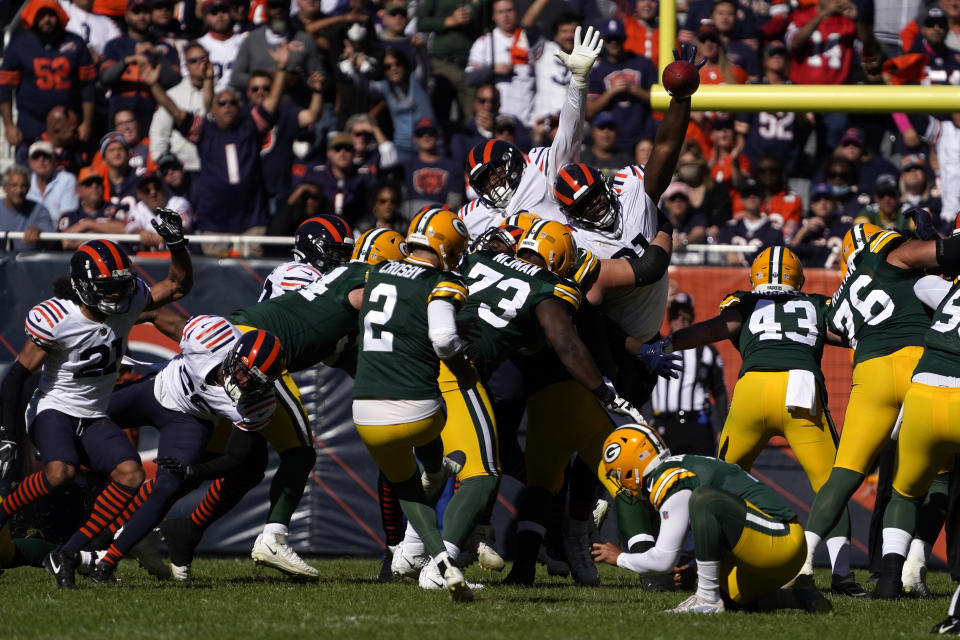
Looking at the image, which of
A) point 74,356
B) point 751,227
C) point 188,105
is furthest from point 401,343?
point 188,105

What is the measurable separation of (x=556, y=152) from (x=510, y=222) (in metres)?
0.68

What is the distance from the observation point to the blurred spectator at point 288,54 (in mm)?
12281

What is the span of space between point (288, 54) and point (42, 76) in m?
2.25

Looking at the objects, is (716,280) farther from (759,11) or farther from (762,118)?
(759,11)

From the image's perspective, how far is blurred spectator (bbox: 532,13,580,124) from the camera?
40.0 feet

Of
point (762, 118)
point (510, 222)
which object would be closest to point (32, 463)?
point (510, 222)

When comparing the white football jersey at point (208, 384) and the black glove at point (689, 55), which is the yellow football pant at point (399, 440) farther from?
the black glove at point (689, 55)

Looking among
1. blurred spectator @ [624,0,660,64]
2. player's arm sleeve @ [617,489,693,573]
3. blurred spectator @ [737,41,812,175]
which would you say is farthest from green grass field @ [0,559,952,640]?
blurred spectator @ [624,0,660,64]

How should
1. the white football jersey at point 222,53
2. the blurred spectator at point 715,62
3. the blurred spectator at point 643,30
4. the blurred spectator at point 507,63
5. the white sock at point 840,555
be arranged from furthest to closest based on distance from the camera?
the white football jersey at point 222,53
the blurred spectator at point 643,30
the blurred spectator at point 507,63
the blurred spectator at point 715,62
the white sock at point 840,555

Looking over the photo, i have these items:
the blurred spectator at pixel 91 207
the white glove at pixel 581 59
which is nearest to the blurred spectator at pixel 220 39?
the blurred spectator at pixel 91 207

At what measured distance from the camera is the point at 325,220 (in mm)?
8094

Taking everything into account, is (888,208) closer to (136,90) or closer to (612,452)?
(612,452)

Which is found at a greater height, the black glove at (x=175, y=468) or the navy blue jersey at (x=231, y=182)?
the navy blue jersey at (x=231, y=182)

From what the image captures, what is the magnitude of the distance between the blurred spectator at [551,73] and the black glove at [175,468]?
20.0 feet
